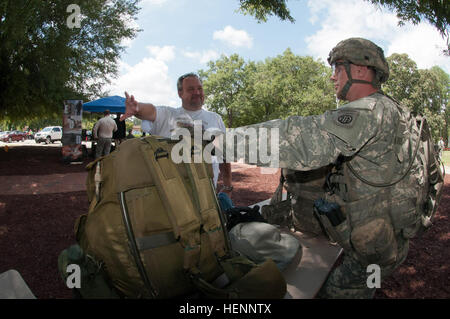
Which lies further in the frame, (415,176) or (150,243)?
(415,176)

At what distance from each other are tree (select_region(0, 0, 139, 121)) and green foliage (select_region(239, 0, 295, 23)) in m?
6.14

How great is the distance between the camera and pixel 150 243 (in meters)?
1.47

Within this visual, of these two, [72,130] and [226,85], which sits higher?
[226,85]

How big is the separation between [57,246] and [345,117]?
379 centimetres

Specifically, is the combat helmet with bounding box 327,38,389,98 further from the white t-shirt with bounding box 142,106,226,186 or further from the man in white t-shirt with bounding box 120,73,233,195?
the man in white t-shirt with bounding box 120,73,233,195

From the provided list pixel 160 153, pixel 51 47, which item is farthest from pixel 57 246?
pixel 51 47

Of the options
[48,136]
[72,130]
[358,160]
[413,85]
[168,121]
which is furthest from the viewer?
[413,85]

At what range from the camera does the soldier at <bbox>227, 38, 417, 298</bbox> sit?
5.18 ft

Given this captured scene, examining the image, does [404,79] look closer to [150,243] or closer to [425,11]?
[425,11]

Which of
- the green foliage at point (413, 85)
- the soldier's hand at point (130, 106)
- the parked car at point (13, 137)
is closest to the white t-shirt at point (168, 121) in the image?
the soldier's hand at point (130, 106)

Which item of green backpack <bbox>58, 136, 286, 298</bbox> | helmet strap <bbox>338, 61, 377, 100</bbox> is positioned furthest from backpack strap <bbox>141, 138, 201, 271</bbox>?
helmet strap <bbox>338, 61, 377, 100</bbox>

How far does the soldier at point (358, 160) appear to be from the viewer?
1579 millimetres

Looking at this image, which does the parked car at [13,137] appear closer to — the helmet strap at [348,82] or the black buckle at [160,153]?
the black buckle at [160,153]
